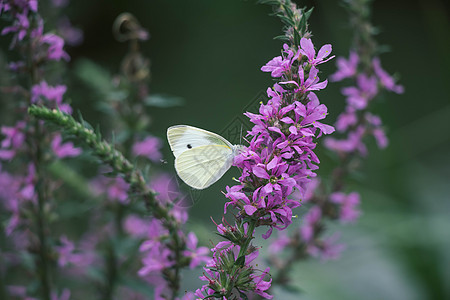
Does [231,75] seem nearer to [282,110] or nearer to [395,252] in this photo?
[395,252]

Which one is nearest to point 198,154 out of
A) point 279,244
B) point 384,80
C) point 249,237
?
point 249,237

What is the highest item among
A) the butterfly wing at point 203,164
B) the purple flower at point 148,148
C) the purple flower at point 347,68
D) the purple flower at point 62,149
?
the purple flower at point 347,68

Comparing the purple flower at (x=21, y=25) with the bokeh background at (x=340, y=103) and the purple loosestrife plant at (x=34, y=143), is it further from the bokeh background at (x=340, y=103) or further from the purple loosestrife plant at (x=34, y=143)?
the bokeh background at (x=340, y=103)

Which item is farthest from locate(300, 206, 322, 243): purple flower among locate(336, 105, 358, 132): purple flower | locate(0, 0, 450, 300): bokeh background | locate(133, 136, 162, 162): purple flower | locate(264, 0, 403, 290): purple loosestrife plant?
locate(133, 136, 162, 162): purple flower

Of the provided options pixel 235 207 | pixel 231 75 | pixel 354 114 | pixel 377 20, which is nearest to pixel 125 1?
pixel 231 75

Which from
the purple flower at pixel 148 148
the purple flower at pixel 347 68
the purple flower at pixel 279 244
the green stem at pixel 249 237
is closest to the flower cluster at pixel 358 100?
the purple flower at pixel 347 68

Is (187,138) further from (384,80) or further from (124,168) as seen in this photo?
(384,80)
